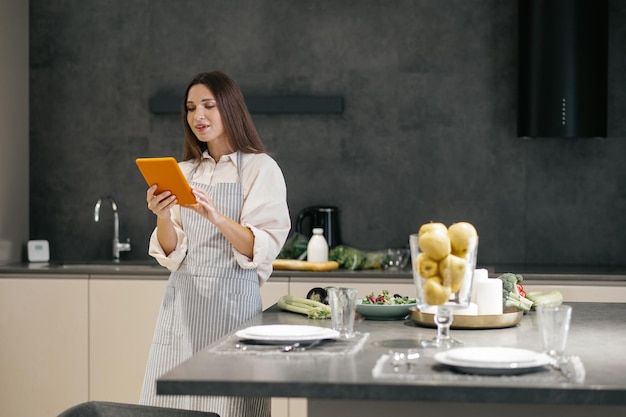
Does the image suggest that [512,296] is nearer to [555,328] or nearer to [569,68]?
[555,328]

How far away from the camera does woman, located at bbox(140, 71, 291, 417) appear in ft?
10.1

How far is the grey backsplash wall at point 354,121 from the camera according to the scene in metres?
4.94

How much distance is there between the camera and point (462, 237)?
212 cm

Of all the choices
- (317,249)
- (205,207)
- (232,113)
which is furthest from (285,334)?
(317,249)

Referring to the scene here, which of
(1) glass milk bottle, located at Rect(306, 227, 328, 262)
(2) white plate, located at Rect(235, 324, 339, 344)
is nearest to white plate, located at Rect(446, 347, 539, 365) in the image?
(2) white plate, located at Rect(235, 324, 339, 344)

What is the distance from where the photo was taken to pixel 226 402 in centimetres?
290

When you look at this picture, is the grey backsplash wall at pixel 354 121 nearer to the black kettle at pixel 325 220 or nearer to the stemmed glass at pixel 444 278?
the black kettle at pixel 325 220

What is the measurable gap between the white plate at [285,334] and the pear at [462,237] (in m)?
0.35

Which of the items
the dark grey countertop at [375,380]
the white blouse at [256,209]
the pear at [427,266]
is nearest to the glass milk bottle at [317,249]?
the white blouse at [256,209]

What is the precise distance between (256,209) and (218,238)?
158 millimetres

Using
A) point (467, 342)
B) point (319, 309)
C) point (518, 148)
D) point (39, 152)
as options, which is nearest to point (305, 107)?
point (518, 148)

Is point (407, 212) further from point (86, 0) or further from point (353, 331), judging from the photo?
point (353, 331)

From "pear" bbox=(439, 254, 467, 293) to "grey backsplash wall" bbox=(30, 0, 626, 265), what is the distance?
2.88m

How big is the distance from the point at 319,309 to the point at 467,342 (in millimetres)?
600
